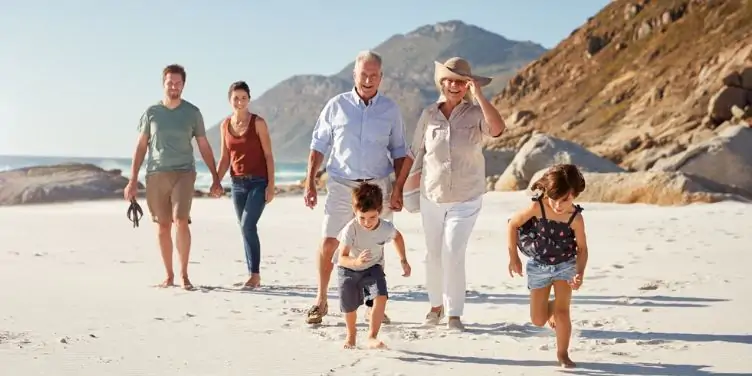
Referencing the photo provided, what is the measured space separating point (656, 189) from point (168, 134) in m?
11.6

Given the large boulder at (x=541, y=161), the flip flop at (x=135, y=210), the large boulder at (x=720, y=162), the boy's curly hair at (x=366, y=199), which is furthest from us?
the large boulder at (x=541, y=161)

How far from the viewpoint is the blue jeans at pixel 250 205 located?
756 centimetres

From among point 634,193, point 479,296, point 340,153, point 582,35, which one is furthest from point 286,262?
point 582,35

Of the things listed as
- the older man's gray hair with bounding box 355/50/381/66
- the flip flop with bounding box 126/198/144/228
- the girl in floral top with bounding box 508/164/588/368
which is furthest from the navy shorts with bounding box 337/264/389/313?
the flip flop with bounding box 126/198/144/228

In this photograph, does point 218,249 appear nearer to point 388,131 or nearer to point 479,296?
point 479,296

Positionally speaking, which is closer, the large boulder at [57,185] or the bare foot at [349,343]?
the bare foot at [349,343]

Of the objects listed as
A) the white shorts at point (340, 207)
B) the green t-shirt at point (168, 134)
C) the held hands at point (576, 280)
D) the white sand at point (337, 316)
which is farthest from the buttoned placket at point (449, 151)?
the green t-shirt at point (168, 134)

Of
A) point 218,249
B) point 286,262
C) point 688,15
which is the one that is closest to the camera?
point 286,262

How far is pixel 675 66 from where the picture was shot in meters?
61.1

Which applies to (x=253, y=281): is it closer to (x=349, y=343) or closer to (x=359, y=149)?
(x=359, y=149)

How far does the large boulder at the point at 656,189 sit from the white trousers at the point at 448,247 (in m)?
10.9

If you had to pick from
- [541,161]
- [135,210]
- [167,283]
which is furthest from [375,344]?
[541,161]

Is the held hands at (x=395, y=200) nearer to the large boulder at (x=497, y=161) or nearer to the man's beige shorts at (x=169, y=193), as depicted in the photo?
the man's beige shorts at (x=169, y=193)

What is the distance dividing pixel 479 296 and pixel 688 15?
7171cm
